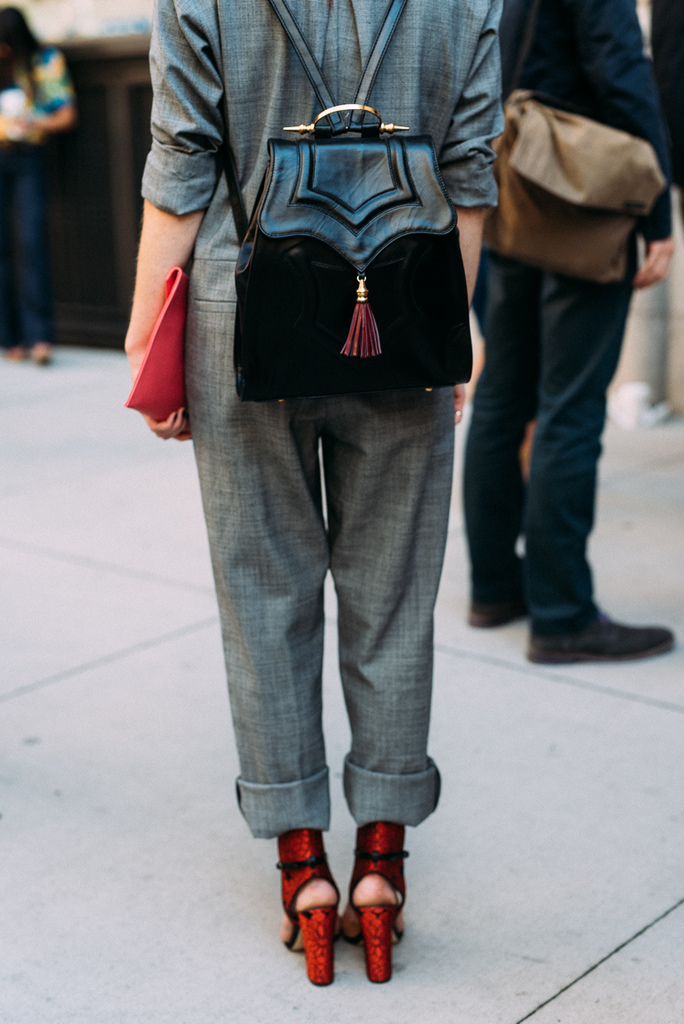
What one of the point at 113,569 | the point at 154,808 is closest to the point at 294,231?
the point at 154,808

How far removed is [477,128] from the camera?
196cm

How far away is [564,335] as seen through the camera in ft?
10.7

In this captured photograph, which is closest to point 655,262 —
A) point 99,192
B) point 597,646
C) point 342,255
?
point 597,646

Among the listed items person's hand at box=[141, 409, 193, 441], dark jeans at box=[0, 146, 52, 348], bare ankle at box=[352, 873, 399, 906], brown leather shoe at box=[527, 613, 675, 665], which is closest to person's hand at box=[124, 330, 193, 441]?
person's hand at box=[141, 409, 193, 441]

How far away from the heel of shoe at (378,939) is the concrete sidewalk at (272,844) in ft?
0.09

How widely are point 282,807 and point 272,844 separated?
479 millimetres

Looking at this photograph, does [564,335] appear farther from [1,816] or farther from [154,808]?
[1,816]

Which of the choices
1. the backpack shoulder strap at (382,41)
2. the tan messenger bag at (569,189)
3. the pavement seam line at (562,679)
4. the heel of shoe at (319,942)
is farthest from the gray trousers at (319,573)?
the tan messenger bag at (569,189)

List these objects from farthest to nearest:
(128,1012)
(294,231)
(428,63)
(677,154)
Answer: (677,154)
(128,1012)
(428,63)
(294,231)

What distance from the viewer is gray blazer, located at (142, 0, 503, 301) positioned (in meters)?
1.80

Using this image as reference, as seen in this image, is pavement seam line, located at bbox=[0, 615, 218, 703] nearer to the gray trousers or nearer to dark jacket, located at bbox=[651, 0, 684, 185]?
the gray trousers

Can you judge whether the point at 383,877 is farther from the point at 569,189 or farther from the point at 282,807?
the point at 569,189

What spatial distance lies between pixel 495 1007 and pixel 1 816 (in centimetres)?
118

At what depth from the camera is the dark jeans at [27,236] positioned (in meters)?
8.19
